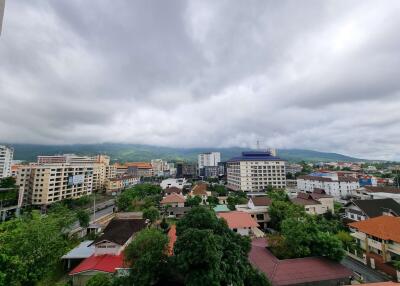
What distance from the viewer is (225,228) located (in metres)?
15.8

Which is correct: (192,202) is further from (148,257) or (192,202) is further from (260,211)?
(148,257)

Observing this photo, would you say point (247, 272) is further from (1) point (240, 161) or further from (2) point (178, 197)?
(1) point (240, 161)

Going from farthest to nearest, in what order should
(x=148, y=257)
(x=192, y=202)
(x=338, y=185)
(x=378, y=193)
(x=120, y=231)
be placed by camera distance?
(x=338, y=185) → (x=378, y=193) → (x=192, y=202) → (x=120, y=231) → (x=148, y=257)

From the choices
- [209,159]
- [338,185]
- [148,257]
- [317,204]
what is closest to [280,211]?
[317,204]

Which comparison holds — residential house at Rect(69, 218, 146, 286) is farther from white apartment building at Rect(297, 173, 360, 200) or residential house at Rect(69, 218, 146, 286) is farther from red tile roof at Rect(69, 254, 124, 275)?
white apartment building at Rect(297, 173, 360, 200)

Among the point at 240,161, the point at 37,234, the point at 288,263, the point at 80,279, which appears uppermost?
the point at 240,161

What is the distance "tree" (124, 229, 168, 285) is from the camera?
13031mm

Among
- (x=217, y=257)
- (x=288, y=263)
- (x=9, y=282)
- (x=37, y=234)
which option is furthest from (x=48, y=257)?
(x=288, y=263)

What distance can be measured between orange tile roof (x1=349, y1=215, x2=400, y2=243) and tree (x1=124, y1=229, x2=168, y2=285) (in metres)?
23.2

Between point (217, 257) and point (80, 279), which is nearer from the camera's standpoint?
point (217, 257)

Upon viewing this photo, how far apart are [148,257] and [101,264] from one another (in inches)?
344

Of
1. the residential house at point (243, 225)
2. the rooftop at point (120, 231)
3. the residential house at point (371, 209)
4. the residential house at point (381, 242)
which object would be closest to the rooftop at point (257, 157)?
the residential house at point (371, 209)

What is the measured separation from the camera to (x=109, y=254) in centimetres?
2069

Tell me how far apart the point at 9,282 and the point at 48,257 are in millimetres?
3700
